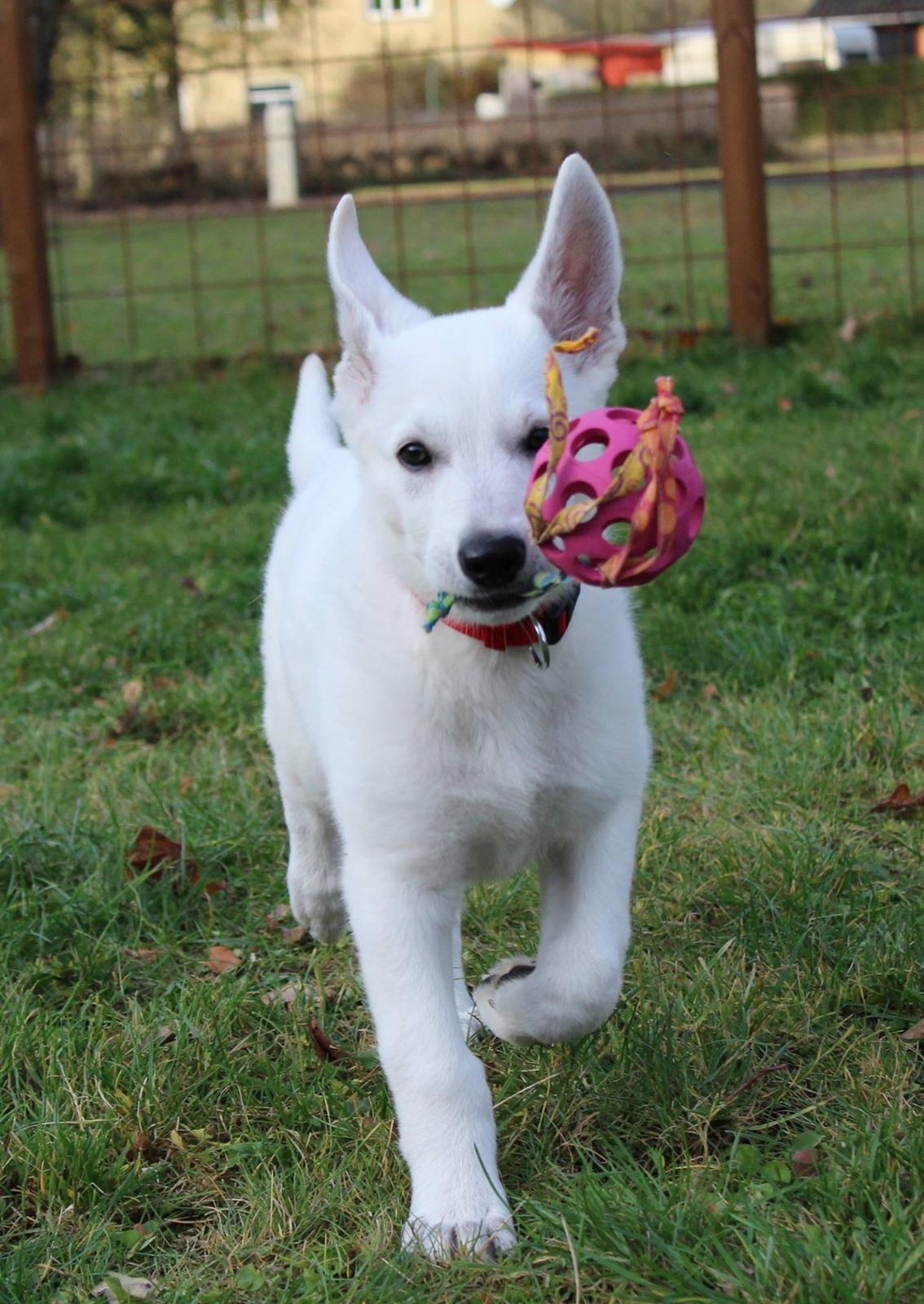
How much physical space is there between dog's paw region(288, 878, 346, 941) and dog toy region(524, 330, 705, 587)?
1192mm

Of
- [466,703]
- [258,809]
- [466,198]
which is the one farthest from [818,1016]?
[466,198]

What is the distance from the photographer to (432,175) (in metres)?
14.0

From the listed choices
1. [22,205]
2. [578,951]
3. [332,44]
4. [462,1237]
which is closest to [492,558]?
[578,951]

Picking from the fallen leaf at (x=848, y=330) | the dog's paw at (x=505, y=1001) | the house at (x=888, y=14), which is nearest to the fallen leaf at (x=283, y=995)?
the dog's paw at (x=505, y=1001)

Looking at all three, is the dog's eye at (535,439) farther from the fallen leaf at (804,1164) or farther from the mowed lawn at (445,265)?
the mowed lawn at (445,265)

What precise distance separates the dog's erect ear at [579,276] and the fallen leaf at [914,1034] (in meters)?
1.16

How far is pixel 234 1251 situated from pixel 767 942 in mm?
1085

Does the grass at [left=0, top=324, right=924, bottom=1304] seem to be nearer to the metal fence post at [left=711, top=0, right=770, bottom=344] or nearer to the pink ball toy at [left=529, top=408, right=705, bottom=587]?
the pink ball toy at [left=529, top=408, right=705, bottom=587]

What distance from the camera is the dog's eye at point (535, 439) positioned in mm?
2334

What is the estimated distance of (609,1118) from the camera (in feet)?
7.91

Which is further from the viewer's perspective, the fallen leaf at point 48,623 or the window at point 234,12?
the window at point 234,12

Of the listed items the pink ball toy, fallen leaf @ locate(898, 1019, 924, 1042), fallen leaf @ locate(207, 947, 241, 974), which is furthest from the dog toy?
fallen leaf @ locate(207, 947, 241, 974)

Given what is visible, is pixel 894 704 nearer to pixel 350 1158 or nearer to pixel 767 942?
pixel 767 942

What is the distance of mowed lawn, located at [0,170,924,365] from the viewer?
343 inches
